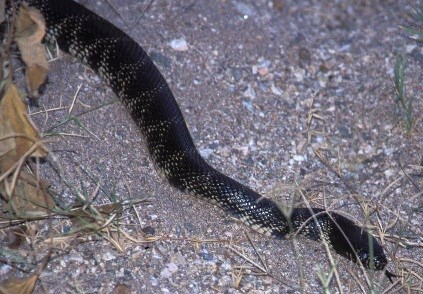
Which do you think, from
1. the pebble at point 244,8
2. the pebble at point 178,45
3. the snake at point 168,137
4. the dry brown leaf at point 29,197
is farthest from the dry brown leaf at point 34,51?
the pebble at point 244,8

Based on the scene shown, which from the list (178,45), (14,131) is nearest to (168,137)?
(178,45)

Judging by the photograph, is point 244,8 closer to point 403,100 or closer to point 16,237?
point 403,100

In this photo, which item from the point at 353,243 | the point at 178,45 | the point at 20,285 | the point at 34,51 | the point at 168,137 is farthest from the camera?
the point at 178,45

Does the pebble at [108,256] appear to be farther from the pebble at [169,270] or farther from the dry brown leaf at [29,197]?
the dry brown leaf at [29,197]

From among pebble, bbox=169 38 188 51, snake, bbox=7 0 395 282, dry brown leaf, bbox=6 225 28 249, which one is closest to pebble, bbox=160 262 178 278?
snake, bbox=7 0 395 282

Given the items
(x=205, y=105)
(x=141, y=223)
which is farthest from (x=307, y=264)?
(x=205, y=105)

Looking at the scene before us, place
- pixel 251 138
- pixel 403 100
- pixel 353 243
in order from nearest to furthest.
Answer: pixel 353 243
pixel 251 138
pixel 403 100
